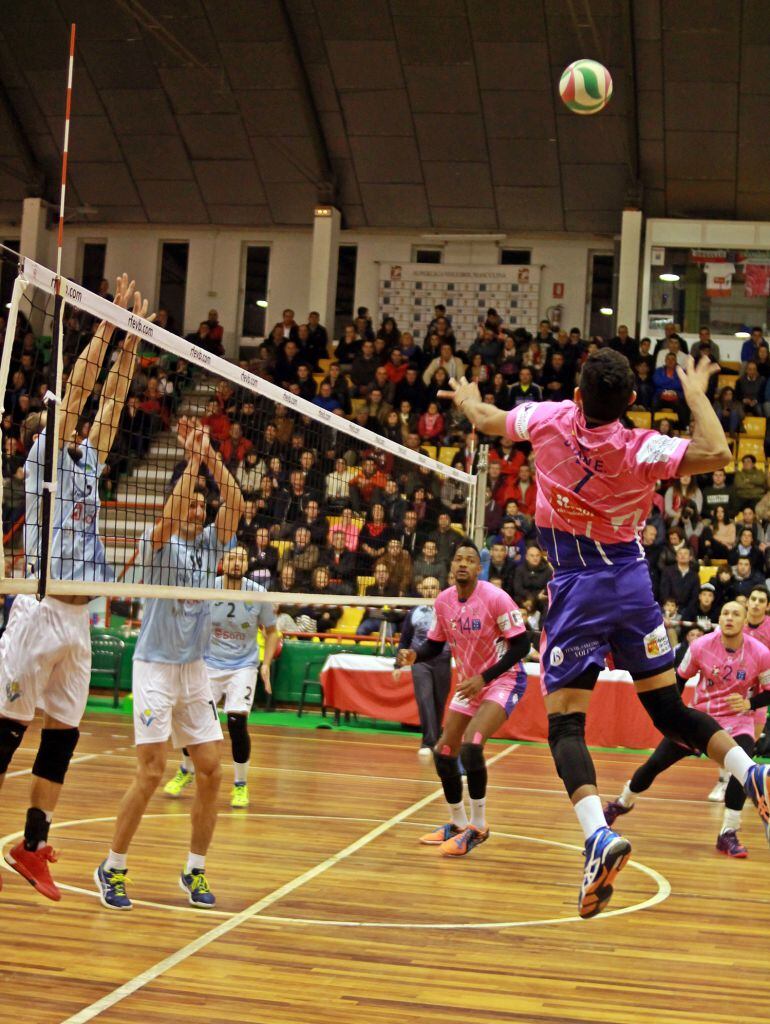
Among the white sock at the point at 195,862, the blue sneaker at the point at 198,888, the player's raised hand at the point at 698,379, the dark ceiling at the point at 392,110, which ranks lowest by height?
the blue sneaker at the point at 198,888

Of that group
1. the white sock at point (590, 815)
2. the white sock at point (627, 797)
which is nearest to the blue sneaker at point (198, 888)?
the white sock at point (590, 815)

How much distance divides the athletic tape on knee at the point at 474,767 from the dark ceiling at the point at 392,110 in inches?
639

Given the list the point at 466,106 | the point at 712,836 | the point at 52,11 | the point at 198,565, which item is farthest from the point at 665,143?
the point at 198,565

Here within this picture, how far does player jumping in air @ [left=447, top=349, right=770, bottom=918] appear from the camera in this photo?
5023mm

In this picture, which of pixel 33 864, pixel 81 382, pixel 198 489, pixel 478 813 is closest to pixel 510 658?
pixel 478 813

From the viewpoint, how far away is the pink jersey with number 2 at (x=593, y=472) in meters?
5.08

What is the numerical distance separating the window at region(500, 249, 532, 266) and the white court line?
18.1m

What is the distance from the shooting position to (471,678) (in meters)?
8.91

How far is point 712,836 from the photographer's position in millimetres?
10352

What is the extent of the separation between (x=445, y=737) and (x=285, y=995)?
12.3ft

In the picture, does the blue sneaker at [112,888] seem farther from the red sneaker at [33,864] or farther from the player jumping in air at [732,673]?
the player jumping in air at [732,673]

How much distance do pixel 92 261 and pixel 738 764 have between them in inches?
1024

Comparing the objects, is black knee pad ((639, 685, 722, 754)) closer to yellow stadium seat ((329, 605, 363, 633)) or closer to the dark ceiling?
yellow stadium seat ((329, 605, 363, 633))

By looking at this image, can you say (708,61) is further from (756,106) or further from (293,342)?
(293,342)
